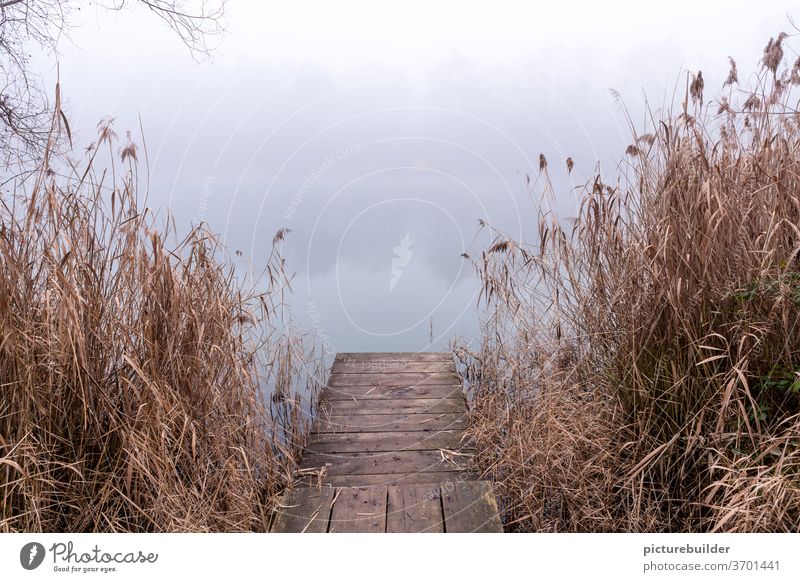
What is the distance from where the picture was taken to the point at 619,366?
2584 millimetres

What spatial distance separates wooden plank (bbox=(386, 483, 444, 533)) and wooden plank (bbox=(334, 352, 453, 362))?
2.55 m

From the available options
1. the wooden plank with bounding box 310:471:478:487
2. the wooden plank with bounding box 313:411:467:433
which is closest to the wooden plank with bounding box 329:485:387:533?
the wooden plank with bounding box 310:471:478:487

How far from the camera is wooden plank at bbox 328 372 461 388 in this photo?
4.48 m

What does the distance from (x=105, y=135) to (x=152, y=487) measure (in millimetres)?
1347

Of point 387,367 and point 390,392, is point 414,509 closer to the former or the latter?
point 390,392

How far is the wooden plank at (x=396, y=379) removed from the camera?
4484 mm

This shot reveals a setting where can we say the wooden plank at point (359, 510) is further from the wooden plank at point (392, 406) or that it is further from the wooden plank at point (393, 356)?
the wooden plank at point (393, 356)

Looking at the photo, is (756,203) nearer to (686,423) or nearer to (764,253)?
(764,253)

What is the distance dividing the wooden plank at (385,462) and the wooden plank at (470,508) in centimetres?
42

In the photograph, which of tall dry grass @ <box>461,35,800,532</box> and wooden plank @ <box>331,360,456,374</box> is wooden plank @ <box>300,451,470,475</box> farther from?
A: wooden plank @ <box>331,360,456,374</box>
